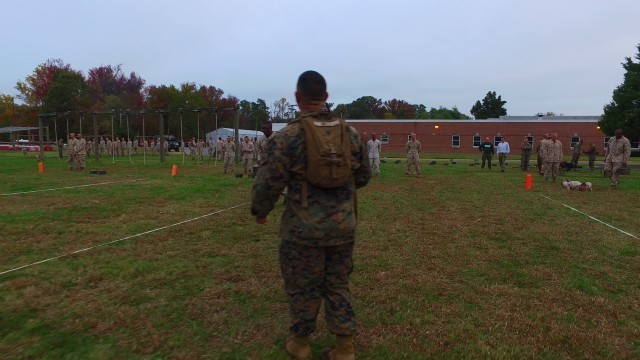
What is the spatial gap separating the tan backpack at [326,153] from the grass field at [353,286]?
1.35 metres

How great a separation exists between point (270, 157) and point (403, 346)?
1.77 meters

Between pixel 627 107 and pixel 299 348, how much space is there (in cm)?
3908

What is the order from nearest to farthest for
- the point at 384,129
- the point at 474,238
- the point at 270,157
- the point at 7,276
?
the point at 270,157, the point at 7,276, the point at 474,238, the point at 384,129

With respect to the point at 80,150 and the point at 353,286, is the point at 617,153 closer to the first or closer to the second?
the point at 353,286

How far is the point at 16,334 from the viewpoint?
12.0ft

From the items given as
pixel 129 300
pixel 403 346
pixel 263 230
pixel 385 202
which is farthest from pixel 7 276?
pixel 385 202

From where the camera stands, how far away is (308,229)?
3.11 meters

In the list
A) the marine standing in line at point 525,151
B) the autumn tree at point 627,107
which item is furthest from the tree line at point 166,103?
the marine standing in line at point 525,151

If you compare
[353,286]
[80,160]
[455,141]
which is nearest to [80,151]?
[80,160]

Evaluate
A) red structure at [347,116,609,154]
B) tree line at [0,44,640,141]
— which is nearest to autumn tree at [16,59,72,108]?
tree line at [0,44,640,141]

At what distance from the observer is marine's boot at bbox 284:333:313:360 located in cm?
327

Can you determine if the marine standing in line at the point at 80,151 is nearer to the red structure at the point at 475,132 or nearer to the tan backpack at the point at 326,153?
the tan backpack at the point at 326,153

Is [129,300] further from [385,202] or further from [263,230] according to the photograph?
[385,202]

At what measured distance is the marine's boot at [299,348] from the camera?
3270 mm
